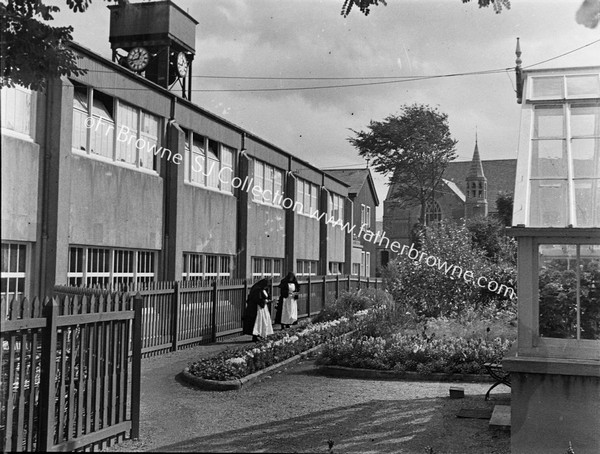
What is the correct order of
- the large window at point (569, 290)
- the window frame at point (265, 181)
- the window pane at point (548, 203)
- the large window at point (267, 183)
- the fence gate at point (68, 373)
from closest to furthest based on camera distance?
the fence gate at point (68, 373), the large window at point (569, 290), the window pane at point (548, 203), the window frame at point (265, 181), the large window at point (267, 183)

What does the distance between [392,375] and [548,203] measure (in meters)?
5.41

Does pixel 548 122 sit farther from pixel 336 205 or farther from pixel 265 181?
pixel 336 205

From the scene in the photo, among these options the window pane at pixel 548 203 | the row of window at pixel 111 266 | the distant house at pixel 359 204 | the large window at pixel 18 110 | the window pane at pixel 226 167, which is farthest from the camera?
the distant house at pixel 359 204

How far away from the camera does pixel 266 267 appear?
22234 mm

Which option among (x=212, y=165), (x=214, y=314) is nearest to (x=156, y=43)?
(x=212, y=165)

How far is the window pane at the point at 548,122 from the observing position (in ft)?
24.5

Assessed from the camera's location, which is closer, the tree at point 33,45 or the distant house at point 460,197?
the tree at point 33,45

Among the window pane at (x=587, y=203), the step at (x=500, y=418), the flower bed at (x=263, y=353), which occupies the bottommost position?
the step at (x=500, y=418)

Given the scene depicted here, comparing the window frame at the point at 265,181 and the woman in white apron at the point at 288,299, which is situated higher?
the window frame at the point at 265,181

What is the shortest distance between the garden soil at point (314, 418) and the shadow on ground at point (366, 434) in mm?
11

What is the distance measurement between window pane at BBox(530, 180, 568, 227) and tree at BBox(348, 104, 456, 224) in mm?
4703

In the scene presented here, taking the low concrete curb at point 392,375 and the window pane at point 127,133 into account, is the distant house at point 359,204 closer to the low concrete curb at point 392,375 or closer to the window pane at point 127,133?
the window pane at point 127,133

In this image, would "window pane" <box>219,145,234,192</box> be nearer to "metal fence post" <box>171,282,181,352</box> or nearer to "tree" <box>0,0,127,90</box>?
"metal fence post" <box>171,282,181,352</box>

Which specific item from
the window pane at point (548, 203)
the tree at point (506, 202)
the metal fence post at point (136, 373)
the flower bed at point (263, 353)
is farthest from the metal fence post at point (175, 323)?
the window pane at point (548, 203)
